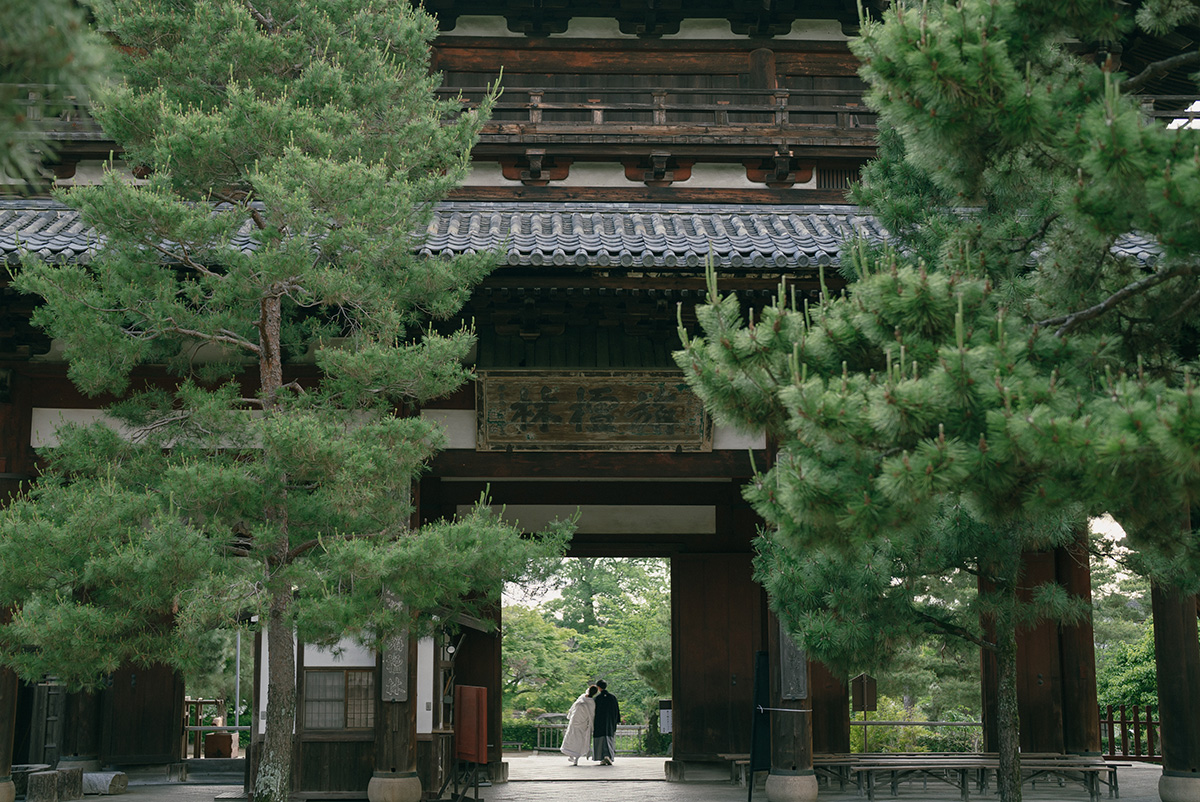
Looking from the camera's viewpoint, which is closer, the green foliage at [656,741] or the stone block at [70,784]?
the stone block at [70,784]

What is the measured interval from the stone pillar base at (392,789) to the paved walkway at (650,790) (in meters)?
2.36

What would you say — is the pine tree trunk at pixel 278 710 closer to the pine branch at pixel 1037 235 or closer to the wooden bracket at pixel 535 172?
the pine branch at pixel 1037 235

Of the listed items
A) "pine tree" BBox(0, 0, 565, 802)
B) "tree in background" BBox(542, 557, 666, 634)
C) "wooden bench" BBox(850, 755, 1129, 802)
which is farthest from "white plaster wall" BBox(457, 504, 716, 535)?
"tree in background" BBox(542, 557, 666, 634)

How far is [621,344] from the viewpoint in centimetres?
981

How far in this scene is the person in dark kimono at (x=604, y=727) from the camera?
685 inches

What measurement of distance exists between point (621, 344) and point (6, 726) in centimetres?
600

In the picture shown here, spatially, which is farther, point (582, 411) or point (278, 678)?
point (582, 411)

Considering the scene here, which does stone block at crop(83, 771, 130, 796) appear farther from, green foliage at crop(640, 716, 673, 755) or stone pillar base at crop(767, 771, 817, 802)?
green foliage at crop(640, 716, 673, 755)

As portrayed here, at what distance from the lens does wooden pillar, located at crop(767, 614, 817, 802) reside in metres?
9.30

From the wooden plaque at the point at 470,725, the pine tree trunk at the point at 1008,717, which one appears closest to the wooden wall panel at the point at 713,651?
the wooden plaque at the point at 470,725

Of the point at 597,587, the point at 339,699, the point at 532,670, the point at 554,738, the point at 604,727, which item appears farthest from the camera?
the point at 597,587

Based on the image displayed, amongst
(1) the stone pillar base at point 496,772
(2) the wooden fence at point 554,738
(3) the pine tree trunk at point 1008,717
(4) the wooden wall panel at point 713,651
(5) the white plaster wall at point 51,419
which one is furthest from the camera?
(2) the wooden fence at point 554,738

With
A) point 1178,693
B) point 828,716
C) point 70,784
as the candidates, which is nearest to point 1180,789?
point 1178,693

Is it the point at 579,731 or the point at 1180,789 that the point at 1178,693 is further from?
the point at 579,731
